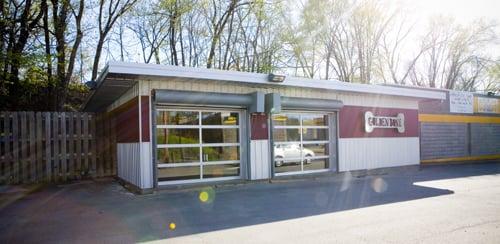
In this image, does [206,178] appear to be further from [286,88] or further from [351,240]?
[351,240]

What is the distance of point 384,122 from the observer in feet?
49.5

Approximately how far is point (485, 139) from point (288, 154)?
1451cm

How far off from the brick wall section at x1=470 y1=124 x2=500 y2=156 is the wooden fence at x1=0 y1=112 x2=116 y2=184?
18.4 metres

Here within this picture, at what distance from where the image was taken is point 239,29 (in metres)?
26.7

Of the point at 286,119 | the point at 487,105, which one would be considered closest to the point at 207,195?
the point at 286,119

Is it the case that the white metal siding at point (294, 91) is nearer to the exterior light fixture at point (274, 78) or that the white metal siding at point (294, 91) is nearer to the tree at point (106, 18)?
the exterior light fixture at point (274, 78)

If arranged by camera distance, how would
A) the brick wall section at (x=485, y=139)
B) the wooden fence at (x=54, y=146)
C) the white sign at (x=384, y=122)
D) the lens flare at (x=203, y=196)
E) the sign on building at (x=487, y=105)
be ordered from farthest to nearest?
the sign on building at (x=487, y=105) → the brick wall section at (x=485, y=139) → the white sign at (x=384, y=122) → the wooden fence at (x=54, y=146) → the lens flare at (x=203, y=196)

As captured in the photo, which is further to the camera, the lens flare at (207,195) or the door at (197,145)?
the door at (197,145)

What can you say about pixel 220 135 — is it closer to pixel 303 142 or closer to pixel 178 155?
pixel 178 155

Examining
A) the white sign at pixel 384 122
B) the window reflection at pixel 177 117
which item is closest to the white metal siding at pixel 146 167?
the window reflection at pixel 177 117

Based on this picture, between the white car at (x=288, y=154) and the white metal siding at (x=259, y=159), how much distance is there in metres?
0.57

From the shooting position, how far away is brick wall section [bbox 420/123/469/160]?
18.4 m

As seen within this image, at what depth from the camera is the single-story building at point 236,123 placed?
33.0 feet

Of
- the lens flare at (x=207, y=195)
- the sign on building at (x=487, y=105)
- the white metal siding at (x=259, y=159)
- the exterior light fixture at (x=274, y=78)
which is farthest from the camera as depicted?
the sign on building at (x=487, y=105)
